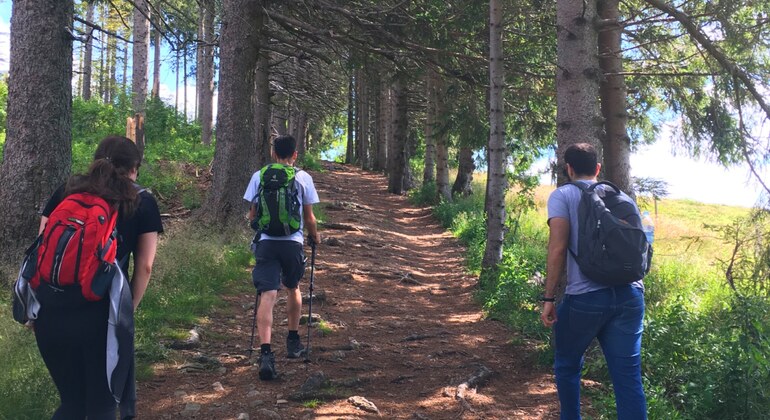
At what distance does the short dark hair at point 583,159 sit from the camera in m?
3.86

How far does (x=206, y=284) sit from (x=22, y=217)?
7.26 ft

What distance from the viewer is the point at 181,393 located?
4.86 meters

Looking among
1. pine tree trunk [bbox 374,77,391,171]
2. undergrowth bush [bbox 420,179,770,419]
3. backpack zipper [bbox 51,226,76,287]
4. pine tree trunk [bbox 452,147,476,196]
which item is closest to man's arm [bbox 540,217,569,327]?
undergrowth bush [bbox 420,179,770,419]

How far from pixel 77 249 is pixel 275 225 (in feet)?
8.18

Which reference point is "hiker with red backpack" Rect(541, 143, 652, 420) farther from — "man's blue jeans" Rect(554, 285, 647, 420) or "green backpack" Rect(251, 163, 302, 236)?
"green backpack" Rect(251, 163, 302, 236)

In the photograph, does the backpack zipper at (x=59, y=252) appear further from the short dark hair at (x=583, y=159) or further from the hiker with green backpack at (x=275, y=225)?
the short dark hair at (x=583, y=159)

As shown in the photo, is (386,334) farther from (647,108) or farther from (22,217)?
(647,108)

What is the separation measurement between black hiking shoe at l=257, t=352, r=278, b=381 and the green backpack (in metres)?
1.04

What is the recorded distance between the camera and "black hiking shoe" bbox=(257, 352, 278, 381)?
514 cm

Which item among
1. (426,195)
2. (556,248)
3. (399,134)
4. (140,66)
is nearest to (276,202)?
(556,248)

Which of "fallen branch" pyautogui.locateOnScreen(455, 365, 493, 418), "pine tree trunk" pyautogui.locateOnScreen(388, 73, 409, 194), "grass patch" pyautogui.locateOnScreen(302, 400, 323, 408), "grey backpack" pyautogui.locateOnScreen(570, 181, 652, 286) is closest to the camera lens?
"grey backpack" pyautogui.locateOnScreen(570, 181, 652, 286)

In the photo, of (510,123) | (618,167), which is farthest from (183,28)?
(618,167)

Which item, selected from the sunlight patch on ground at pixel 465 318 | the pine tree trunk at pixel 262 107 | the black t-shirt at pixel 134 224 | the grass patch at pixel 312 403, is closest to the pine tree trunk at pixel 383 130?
the pine tree trunk at pixel 262 107

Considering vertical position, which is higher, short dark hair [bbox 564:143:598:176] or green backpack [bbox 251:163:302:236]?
short dark hair [bbox 564:143:598:176]
